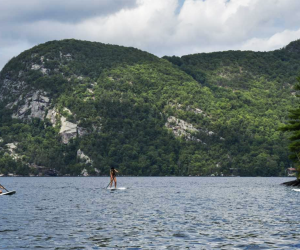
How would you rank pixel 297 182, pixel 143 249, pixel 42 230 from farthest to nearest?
pixel 297 182
pixel 42 230
pixel 143 249

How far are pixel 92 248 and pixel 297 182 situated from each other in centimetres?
9865

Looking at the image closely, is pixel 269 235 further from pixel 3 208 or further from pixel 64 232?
pixel 3 208

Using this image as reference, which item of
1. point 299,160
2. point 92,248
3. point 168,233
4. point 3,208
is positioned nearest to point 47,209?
point 3,208

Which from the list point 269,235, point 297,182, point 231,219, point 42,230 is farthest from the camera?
point 297,182

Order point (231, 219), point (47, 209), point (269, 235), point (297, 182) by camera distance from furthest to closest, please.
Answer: point (297, 182) < point (47, 209) < point (231, 219) < point (269, 235)

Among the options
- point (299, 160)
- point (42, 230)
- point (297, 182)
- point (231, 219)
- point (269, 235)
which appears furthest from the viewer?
point (297, 182)

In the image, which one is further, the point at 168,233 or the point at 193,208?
the point at 193,208

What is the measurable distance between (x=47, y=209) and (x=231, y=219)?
2109 cm

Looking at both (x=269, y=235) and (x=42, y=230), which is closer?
(x=269, y=235)

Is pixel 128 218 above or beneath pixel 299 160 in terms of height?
beneath

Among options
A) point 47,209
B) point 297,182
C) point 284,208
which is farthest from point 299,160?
point 47,209

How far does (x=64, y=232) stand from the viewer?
120 ft

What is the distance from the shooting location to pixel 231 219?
44.3 metres

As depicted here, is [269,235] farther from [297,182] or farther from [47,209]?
[297,182]
